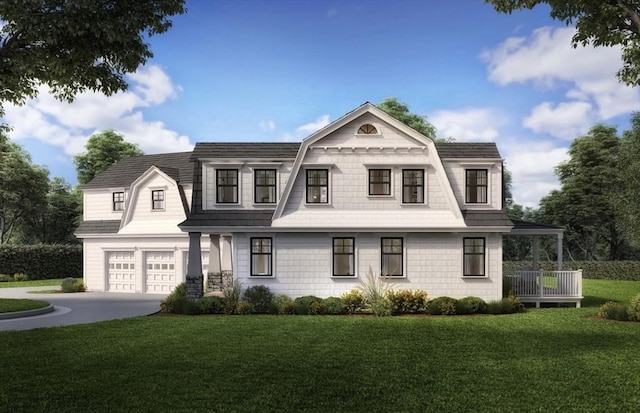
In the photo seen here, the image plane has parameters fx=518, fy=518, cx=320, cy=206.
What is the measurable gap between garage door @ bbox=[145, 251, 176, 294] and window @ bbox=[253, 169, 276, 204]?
29.1 ft

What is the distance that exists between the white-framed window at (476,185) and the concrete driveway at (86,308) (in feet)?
45.0

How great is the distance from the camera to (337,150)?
2133 cm

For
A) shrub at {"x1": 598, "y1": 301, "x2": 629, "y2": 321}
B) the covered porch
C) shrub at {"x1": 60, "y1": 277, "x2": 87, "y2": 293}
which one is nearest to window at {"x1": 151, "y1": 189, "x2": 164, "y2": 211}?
shrub at {"x1": 60, "y1": 277, "x2": 87, "y2": 293}

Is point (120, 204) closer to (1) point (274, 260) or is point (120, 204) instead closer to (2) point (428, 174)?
(1) point (274, 260)

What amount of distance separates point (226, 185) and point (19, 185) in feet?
115

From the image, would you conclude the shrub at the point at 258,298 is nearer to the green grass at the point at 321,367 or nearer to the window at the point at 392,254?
the green grass at the point at 321,367

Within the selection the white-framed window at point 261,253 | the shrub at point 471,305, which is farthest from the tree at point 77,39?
the shrub at point 471,305

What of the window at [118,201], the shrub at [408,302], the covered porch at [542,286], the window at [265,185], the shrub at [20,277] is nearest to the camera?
the shrub at [408,302]

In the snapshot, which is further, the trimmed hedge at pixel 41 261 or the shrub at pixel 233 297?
the trimmed hedge at pixel 41 261

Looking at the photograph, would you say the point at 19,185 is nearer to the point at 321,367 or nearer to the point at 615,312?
the point at 321,367

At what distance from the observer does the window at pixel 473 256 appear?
20984 millimetres

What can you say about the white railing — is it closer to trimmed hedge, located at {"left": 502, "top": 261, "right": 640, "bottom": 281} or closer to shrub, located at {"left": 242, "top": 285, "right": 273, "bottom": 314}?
shrub, located at {"left": 242, "top": 285, "right": 273, "bottom": 314}

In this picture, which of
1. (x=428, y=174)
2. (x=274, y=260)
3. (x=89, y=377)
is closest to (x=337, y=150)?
(x=428, y=174)

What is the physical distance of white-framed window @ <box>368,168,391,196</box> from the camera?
21.5m
